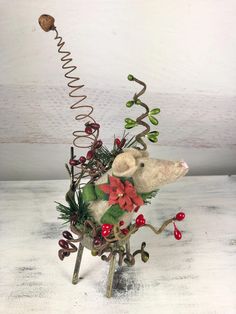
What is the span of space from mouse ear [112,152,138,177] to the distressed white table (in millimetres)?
237

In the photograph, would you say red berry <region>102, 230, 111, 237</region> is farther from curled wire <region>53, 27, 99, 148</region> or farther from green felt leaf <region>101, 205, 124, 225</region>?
curled wire <region>53, 27, 99, 148</region>

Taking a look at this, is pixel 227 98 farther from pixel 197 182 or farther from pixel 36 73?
pixel 36 73

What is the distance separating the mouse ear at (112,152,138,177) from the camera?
0.55m

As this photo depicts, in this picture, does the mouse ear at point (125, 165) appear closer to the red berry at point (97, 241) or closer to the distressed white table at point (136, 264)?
the red berry at point (97, 241)

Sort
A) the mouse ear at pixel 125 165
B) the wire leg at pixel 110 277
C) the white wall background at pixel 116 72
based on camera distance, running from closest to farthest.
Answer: the mouse ear at pixel 125 165, the wire leg at pixel 110 277, the white wall background at pixel 116 72

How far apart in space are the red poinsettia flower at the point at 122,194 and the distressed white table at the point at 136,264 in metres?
0.19

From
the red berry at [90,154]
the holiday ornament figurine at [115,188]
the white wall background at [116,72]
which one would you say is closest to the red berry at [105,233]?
the holiday ornament figurine at [115,188]

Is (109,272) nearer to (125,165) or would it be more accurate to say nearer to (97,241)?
(97,241)

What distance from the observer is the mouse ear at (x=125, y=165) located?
1.81 feet

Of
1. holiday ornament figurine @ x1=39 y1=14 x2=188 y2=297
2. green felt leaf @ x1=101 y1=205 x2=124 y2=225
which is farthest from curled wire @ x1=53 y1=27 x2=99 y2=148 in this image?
green felt leaf @ x1=101 y1=205 x2=124 y2=225

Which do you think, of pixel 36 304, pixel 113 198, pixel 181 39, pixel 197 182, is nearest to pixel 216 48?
pixel 181 39

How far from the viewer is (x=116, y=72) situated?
32.8 inches

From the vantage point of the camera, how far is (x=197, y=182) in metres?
0.96

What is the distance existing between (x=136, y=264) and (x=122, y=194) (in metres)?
0.22
